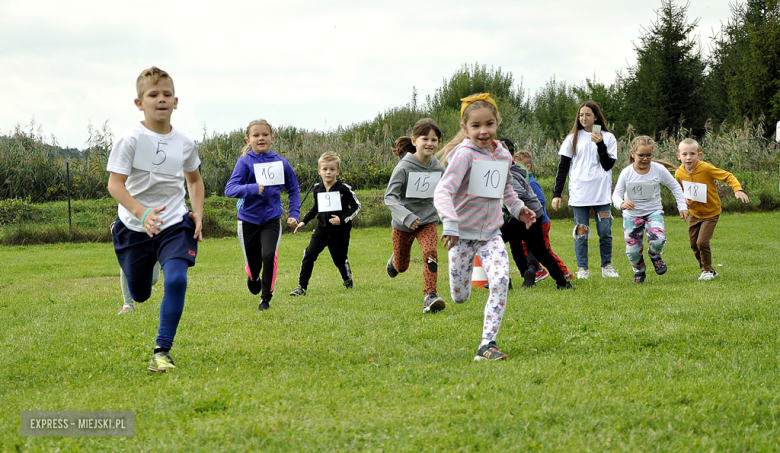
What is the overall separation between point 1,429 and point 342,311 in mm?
4239

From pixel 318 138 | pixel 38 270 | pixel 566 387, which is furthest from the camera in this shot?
pixel 318 138

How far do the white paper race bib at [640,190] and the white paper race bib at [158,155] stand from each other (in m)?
6.30

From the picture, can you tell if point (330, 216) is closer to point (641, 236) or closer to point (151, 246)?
point (641, 236)

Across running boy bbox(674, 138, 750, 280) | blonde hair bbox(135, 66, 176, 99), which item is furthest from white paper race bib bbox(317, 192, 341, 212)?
blonde hair bbox(135, 66, 176, 99)

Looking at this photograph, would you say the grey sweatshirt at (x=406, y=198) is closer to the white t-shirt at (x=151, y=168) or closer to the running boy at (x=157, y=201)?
the running boy at (x=157, y=201)

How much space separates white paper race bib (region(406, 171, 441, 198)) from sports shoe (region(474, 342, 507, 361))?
112 inches

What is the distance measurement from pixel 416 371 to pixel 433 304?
8.26 feet

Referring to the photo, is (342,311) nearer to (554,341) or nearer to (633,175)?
(554,341)

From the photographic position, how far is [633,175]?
30.9ft

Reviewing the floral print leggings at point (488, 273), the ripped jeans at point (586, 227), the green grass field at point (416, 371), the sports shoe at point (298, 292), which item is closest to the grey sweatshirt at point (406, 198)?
the green grass field at point (416, 371)

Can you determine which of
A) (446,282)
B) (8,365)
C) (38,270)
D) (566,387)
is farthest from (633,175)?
(38,270)

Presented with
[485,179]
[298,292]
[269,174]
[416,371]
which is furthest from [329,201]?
[416,371]

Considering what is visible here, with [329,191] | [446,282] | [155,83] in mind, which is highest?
[155,83]

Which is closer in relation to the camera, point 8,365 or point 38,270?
point 8,365
